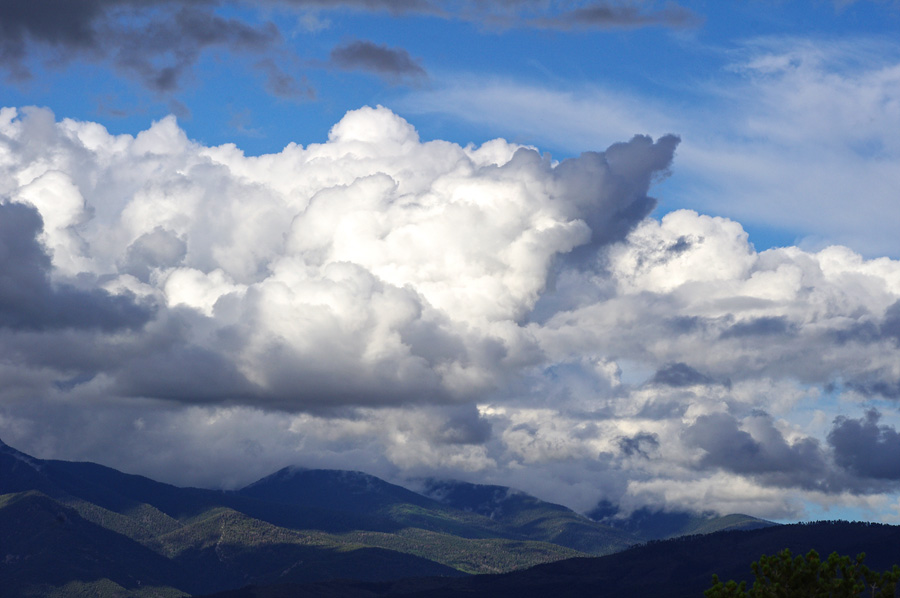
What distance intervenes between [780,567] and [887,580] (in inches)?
425

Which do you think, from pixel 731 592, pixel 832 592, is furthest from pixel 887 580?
pixel 731 592

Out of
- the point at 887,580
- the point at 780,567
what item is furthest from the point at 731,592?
the point at 887,580

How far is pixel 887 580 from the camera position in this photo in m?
112

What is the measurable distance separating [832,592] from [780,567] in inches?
224

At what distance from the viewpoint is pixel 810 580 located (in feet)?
378

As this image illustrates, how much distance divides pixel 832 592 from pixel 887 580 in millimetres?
5915

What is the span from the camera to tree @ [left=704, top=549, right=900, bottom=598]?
113062 mm

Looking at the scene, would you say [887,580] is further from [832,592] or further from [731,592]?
[731,592]

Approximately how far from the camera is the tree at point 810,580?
113 m

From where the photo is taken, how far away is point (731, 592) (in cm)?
11662

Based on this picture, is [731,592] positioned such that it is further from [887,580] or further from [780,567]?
[887,580]

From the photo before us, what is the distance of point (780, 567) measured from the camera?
117375 mm
